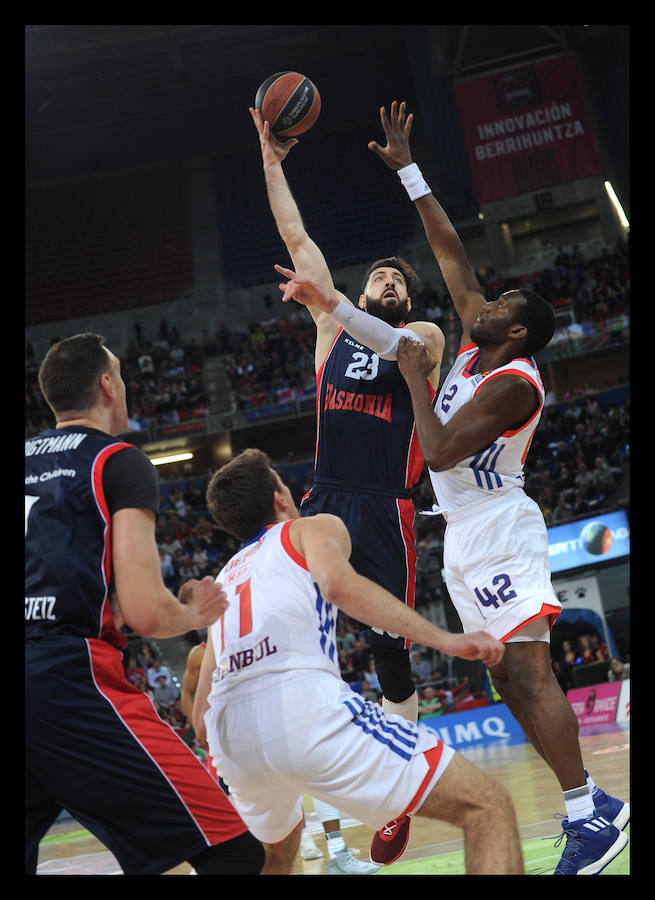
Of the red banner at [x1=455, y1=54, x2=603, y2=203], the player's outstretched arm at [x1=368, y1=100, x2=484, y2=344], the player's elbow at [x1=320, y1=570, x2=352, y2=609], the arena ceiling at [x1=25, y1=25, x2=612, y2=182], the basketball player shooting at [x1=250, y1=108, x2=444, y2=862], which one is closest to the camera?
the player's elbow at [x1=320, y1=570, x2=352, y2=609]

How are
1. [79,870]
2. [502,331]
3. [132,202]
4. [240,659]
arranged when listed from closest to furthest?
[240,659] → [502,331] → [79,870] → [132,202]

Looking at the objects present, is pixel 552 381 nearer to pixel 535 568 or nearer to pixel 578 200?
pixel 578 200

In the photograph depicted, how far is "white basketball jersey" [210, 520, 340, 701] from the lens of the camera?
2.89 meters

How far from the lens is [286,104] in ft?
17.2

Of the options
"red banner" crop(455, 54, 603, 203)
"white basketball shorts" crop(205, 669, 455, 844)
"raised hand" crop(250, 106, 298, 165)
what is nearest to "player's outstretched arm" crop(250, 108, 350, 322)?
"raised hand" crop(250, 106, 298, 165)

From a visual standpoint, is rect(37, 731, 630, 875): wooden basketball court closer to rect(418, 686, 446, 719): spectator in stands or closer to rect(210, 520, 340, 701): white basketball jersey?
rect(210, 520, 340, 701): white basketball jersey

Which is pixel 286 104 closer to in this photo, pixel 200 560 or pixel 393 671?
pixel 393 671

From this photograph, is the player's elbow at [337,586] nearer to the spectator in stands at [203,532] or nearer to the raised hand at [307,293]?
the raised hand at [307,293]

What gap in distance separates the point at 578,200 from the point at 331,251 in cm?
720

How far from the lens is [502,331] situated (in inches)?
167

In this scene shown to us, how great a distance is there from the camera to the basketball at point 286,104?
17.0 feet

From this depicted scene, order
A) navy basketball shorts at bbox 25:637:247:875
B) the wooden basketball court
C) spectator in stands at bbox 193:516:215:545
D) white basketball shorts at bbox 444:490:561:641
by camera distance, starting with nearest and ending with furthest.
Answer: navy basketball shorts at bbox 25:637:247:875, white basketball shorts at bbox 444:490:561:641, the wooden basketball court, spectator in stands at bbox 193:516:215:545

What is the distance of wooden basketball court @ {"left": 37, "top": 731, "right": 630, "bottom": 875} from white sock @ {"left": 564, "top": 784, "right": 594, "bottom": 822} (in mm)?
418

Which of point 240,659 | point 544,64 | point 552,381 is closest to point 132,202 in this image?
point 544,64
